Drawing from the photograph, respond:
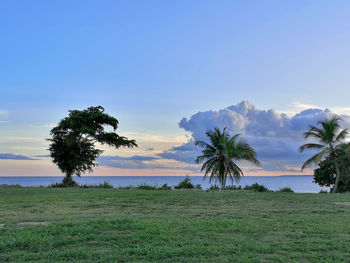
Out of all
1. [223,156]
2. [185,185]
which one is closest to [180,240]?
[185,185]

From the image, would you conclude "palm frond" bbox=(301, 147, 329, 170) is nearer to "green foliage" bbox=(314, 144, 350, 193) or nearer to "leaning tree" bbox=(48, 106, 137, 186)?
"green foliage" bbox=(314, 144, 350, 193)

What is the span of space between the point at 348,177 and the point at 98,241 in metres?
24.1

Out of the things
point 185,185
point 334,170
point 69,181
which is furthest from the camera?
point 334,170

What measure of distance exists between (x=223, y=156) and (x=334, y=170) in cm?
879

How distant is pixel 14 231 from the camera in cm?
763

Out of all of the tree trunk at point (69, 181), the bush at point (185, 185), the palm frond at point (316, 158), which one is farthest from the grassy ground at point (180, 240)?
the palm frond at point (316, 158)

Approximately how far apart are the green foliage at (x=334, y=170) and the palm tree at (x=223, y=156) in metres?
5.72

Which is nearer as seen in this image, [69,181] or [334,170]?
[69,181]

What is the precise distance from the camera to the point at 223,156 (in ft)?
93.4

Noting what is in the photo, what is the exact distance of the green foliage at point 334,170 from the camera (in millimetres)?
26688

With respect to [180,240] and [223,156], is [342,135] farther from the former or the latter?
[180,240]

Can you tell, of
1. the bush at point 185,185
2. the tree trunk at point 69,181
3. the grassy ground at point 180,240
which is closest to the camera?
the grassy ground at point 180,240

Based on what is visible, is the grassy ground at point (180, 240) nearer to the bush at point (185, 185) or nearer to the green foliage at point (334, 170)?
the bush at point (185, 185)

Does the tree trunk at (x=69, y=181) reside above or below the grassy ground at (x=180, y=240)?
above
